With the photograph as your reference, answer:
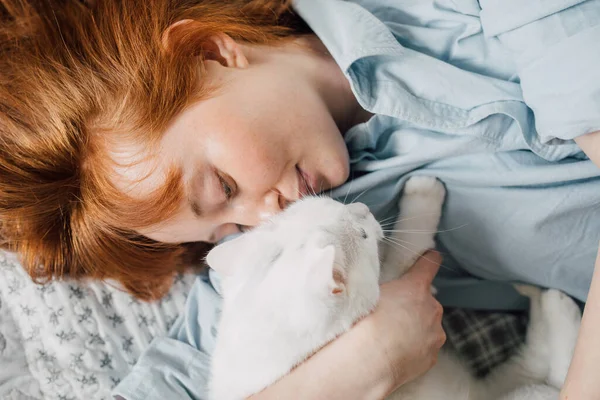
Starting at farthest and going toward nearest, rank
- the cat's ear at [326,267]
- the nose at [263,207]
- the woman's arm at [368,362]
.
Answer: the nose at [263,207], the woman's arm at [368,362], the cat's ear at [326,267]

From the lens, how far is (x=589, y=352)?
821 mm

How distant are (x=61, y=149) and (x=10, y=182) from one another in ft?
0.44

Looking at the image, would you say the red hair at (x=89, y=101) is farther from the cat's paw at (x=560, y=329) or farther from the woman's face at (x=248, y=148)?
the cat's paw at (x=560, y=329)

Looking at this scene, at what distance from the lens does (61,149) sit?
1030mm

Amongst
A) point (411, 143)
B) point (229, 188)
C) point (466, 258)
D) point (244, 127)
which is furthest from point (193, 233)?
point (466, 258)

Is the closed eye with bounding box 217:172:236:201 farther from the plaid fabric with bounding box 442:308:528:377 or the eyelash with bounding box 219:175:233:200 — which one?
the plaid fabric with bounding box 442:308:528:377

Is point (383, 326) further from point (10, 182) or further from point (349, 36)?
point (10, 182)

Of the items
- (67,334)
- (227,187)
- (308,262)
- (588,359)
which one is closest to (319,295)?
(308,262)

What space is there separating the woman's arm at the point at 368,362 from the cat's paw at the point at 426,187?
246 mm

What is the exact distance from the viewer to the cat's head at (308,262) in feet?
2.77

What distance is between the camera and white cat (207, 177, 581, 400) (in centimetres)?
87

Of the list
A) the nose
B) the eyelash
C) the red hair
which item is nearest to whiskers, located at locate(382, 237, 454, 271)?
the nose

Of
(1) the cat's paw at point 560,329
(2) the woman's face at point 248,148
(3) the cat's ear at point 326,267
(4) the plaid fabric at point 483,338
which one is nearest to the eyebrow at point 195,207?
(2) the woman's face at point 248,148

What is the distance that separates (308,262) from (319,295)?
2.2 inches
